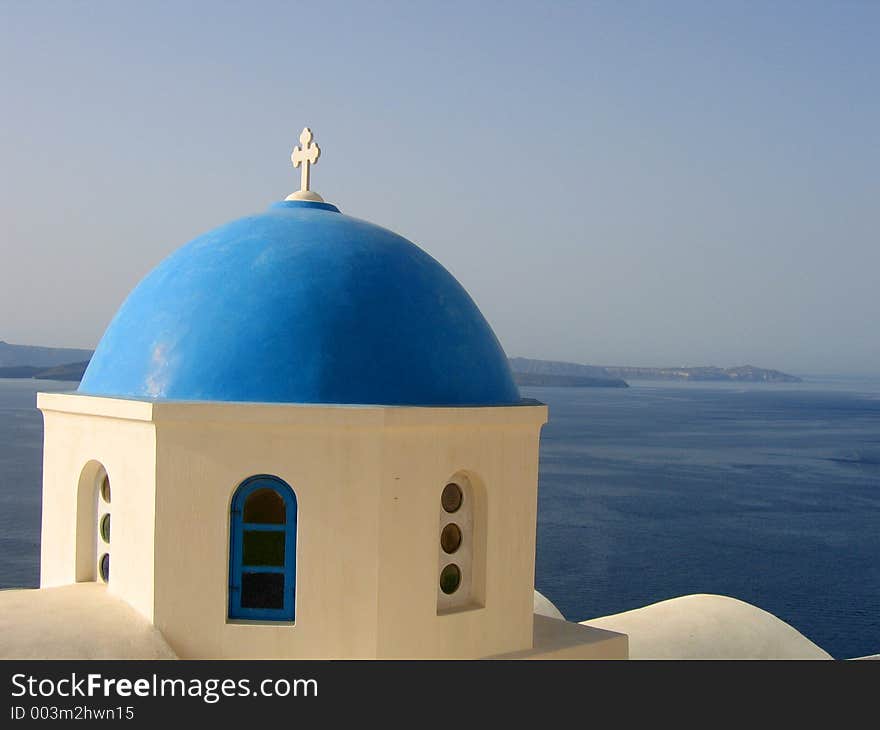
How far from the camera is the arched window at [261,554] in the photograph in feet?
23.0

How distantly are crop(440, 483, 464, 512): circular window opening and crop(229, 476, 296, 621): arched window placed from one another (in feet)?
3.86

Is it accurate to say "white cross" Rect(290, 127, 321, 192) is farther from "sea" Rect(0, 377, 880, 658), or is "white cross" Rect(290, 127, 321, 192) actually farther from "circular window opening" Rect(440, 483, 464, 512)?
"sea" Rect(0, 377, 880, 658)

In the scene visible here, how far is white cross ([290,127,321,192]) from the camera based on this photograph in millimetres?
8836

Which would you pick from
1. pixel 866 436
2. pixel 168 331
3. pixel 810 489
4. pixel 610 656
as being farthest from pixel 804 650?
pixel 866 436

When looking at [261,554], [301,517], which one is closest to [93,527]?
[261,554]

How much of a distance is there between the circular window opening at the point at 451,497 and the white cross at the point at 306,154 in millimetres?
2962

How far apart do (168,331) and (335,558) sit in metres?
2.04

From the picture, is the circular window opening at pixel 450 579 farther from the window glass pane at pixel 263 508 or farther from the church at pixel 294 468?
the window glass pane at pixel 263 508

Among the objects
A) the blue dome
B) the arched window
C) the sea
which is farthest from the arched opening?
the sea

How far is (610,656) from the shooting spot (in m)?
8.38

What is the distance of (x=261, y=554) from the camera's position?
279 inches

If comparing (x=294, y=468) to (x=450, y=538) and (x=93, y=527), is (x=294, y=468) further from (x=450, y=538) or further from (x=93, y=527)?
(x=93, y=527)

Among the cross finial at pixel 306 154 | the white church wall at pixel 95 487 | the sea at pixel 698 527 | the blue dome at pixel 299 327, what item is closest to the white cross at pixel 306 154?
the cross finial at pixel 306 154
